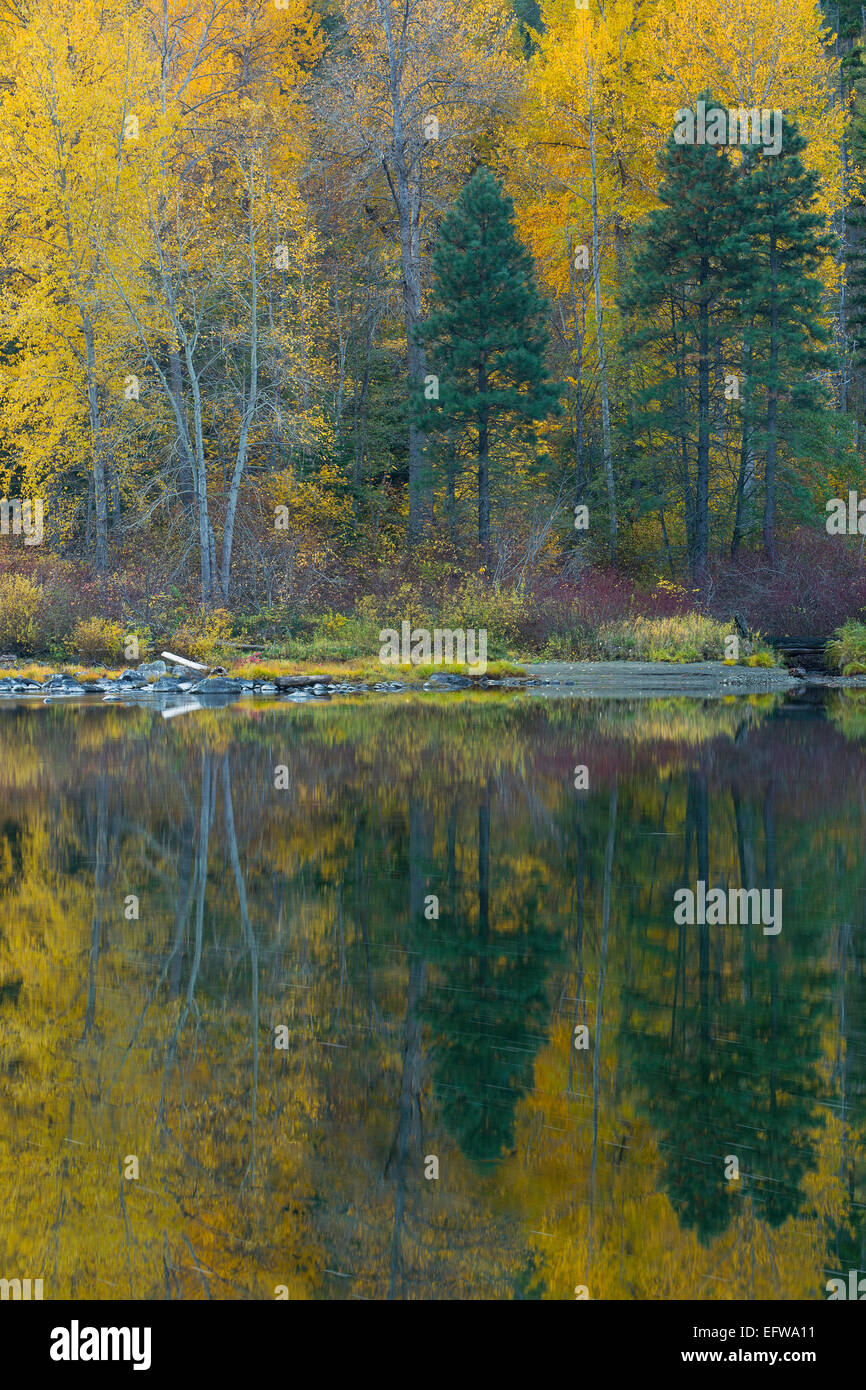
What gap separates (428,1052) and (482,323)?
29.1 meters

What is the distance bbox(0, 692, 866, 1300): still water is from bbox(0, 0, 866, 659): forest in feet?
69.0

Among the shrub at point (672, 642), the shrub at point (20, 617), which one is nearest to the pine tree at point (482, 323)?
the shrub at point (672, 642)

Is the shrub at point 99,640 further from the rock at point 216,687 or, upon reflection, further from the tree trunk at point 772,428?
the tree trunk at point 772,428

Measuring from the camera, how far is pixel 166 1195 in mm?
4523

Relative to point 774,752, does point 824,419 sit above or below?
above

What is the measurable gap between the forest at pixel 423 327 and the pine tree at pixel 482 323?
0.32 ft

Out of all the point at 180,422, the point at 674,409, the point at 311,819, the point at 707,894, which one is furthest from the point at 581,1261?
the point at 674,409

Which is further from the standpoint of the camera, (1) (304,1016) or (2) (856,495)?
(2) (856,495)

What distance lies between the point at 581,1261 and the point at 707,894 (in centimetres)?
478

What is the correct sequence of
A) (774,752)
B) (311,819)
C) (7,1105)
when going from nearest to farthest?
1. (7,1105)
2. (311,819)
3. (774,752)

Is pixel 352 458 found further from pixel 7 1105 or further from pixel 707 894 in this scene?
pixel 7 1105

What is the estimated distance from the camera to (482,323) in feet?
108

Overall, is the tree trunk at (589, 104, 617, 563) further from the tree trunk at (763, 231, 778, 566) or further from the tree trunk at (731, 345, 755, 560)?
the tree trunk at (763, 231, 778, 566)

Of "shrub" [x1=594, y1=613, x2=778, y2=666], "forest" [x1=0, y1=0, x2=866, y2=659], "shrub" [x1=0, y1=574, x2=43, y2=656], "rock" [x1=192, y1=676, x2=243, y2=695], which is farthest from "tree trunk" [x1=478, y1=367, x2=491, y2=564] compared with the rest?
"shrub" [x1=0, y1=574, x2=43, y2=656]
